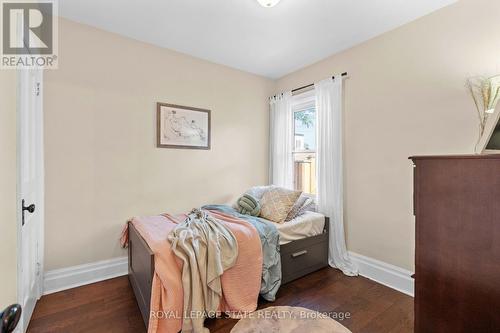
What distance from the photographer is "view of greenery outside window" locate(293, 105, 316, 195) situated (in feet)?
10.4

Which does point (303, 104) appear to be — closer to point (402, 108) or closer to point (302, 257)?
point (402, 108)

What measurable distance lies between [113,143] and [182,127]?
78cm

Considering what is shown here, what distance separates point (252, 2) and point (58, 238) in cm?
280

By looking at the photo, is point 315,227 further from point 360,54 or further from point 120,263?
point 120,263

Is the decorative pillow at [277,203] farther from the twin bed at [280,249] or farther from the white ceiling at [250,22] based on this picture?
the white ceiling at [250,22]

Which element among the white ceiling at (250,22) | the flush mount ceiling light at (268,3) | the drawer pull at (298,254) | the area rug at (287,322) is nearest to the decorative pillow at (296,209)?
the drawer pull at (298,254)

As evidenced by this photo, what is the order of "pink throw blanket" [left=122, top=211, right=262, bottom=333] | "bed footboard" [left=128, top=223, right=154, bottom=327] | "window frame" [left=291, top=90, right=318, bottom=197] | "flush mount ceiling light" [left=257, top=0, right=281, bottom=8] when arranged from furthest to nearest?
"window frame" [left=291, top=90, right=318, bottom=197] → "flush mount ceiling light" [left=257, top=0, right=281, bottom=8] → "bed footboard" [left=128, top=223, right=154, bottom=327] → "pink throw blanket" [left=122, top=211, right=262, bottom=333]

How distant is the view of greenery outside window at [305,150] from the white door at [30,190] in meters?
2.83

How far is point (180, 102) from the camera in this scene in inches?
112

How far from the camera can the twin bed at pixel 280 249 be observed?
5.33 ft

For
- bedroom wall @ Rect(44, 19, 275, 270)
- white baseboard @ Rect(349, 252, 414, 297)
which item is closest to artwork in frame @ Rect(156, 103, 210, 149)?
bedroom wall @ Rect(44, 19, 275, 270)

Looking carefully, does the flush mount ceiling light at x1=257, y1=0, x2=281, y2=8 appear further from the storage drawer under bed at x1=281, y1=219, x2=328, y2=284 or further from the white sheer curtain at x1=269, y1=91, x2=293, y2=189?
the storage drawer under bed at x1=281, y1=219, x2=328, y2=284

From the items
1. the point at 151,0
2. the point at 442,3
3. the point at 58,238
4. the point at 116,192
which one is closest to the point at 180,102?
the point at 151,0

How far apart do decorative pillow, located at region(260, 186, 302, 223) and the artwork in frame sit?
3.50 ft
